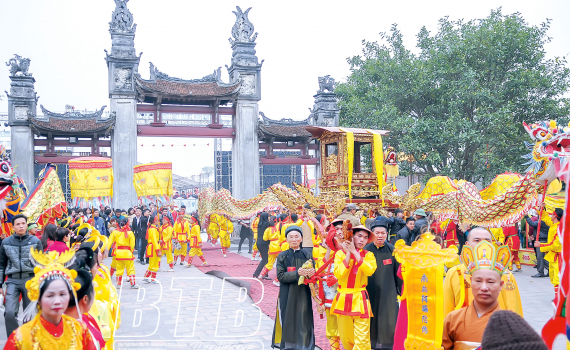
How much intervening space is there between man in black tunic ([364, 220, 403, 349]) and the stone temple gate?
15.8m

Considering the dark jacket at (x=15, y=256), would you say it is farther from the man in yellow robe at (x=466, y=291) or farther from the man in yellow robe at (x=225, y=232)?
the man in yellow robe at (x=225, y=232)

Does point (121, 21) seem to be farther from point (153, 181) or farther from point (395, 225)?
point (395, 225)

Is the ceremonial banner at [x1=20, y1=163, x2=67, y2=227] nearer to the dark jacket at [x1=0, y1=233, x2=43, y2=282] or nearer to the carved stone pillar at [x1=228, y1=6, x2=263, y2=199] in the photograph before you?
the dark jacket at [x1=0, y1=233, x2=43, y2=282]

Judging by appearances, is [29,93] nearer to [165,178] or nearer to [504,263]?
[165,178]

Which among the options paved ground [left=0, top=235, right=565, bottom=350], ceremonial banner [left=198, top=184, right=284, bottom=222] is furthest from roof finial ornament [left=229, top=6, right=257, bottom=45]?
paved ground [left=0, top=235, right=565, bottom=350]

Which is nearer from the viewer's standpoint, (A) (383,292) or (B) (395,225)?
(A) (383,292)

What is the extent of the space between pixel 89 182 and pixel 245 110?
912cm

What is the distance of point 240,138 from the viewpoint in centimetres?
2098

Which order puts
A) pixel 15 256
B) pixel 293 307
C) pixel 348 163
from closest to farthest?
1. pixel 293 307
2. pixel 15 256
3. pixel 348 163

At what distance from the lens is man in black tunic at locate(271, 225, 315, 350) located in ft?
16.4

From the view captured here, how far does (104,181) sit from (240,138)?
27.2 feet

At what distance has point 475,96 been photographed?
1653cm

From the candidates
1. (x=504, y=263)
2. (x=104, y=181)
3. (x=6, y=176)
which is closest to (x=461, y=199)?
(x=504, y=263)

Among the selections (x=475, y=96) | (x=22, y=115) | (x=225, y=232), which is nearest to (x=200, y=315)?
(x=225, y=232)
